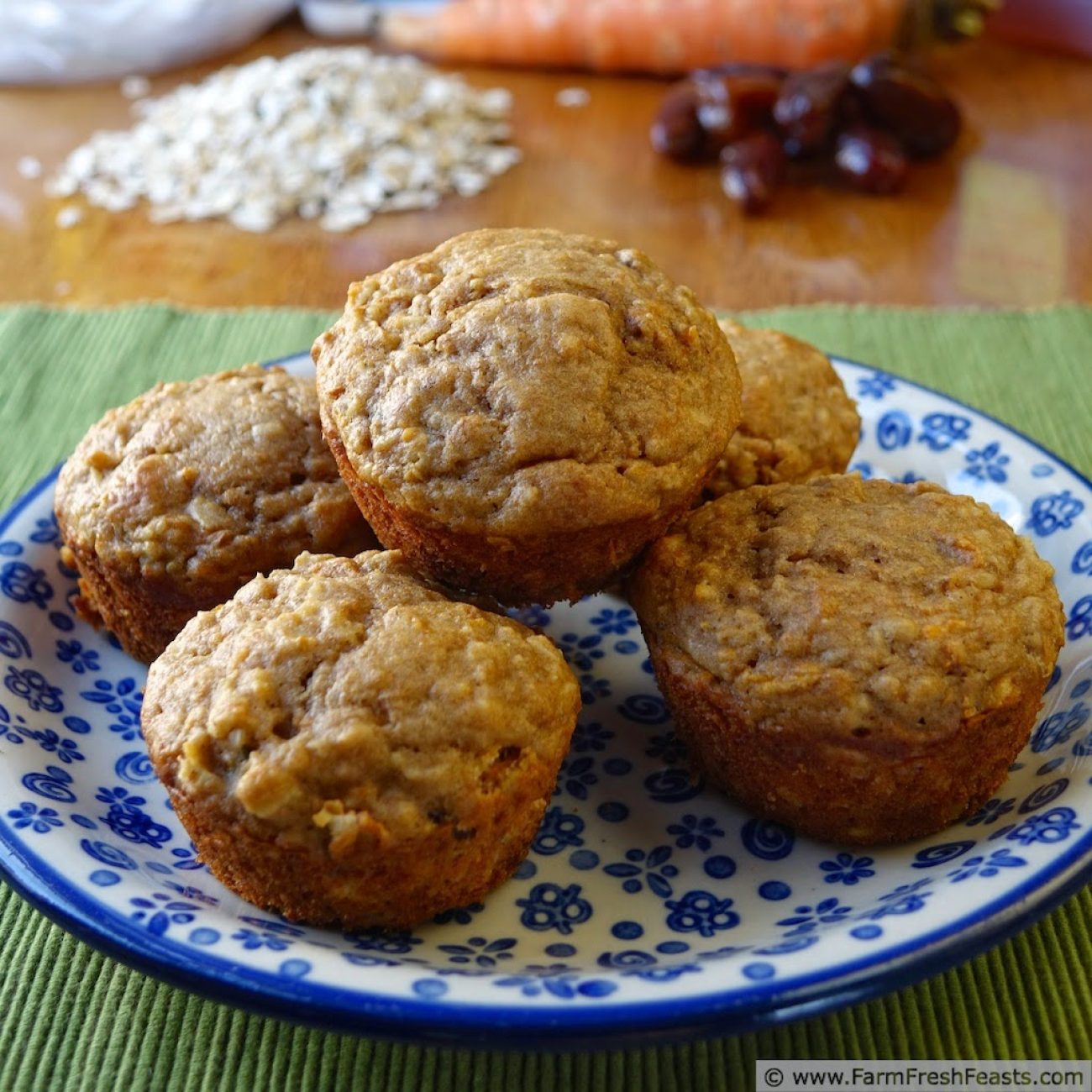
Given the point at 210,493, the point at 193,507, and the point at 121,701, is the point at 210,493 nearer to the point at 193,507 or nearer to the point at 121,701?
the point at 193,507

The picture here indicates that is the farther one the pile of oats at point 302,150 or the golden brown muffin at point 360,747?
the pile of oats at point 302,150

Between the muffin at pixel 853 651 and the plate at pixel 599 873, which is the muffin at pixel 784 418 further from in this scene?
the plate at pixel 599 873

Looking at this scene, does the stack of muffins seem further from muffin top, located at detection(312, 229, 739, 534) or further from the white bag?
the white bag

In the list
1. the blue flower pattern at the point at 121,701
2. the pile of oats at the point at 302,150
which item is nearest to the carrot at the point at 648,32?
the pile of oats at the point at 302,150

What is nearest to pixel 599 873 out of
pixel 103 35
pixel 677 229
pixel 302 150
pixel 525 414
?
pixel 525 414

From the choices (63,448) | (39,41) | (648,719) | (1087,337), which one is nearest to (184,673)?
(648,719)

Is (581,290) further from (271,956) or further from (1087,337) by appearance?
(1087,337)
